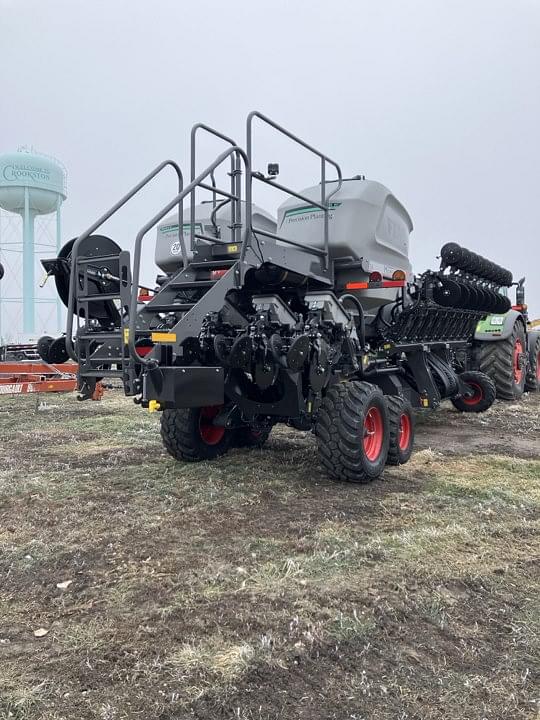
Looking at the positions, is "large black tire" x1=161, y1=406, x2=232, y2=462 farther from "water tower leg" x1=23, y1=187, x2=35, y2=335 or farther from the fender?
"water tower leg" x1=23, y1=187, x2=35, y2=335

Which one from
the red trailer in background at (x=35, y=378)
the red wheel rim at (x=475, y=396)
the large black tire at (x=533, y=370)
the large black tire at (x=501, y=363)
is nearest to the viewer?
the red wheel rim at (x=475, y=396)

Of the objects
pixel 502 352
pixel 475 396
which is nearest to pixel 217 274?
pixel 475 396

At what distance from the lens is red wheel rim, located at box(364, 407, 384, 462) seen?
19.1ft

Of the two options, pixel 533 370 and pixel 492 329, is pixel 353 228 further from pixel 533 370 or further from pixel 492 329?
pixel 533 370

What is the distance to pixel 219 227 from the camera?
23.1ft

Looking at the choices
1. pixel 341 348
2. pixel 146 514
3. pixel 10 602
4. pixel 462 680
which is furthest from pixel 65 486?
pixel 462 680

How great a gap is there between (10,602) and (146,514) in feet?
4.82

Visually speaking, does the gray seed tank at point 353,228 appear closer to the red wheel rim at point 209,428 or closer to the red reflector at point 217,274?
the red reflector at point 217,274

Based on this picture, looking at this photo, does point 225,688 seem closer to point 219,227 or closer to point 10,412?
point 219,227

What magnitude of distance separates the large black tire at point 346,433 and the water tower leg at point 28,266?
4141 centimetres

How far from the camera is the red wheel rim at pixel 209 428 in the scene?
20.6ft

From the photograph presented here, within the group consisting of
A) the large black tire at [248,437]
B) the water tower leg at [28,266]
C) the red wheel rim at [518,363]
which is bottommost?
the large black tire at [248,437]

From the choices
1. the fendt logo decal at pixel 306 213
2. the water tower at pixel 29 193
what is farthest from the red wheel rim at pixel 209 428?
the water tower at pixel 29 193

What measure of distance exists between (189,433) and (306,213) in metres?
2.65
